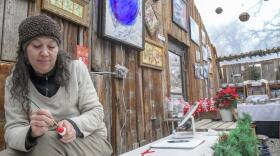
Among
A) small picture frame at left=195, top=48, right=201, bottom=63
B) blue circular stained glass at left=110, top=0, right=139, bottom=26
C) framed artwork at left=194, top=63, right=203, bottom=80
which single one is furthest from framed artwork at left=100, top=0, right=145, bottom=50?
small picture frame at left=195, top=48, right=201, bottom=63

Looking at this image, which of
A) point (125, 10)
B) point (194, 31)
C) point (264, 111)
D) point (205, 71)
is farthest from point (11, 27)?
point (205, 71)

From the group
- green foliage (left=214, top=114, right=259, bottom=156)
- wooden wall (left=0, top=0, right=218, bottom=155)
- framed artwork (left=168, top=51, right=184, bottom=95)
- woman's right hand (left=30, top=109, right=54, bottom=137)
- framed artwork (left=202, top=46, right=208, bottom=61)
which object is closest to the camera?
woman's right hand (left=30, top=109, right=54, bottom=137)

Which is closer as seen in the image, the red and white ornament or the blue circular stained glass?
the red and white ornament

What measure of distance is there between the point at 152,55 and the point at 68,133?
291 centimetres

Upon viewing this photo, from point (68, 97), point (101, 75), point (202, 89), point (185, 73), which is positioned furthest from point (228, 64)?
point (68, 97)

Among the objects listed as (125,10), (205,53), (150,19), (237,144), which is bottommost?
(237,144)

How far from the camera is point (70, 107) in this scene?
1350 mm

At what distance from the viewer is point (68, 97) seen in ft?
4.43

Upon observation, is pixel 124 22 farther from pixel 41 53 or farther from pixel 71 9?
pixel 41 53

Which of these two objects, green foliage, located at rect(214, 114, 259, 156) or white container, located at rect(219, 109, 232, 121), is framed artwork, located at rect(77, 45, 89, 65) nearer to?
green foliage, located at rect(214, 114, 259, 156)

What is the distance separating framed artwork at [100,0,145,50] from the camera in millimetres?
2773

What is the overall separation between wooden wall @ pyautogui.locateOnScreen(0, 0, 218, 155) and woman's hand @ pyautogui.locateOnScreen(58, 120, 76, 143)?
0.83 metres

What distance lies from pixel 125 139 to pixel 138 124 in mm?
378

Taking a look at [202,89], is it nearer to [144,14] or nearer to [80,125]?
[144,14]
